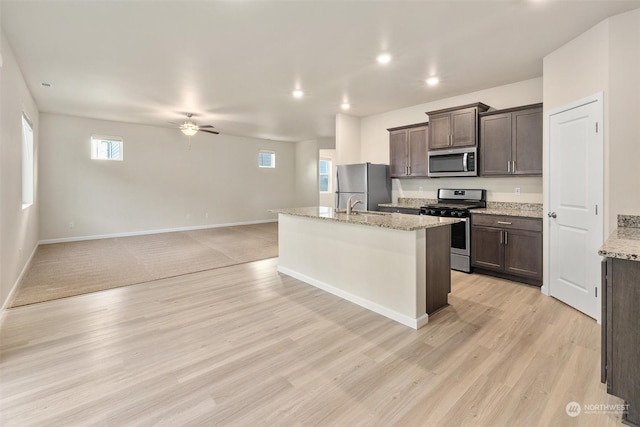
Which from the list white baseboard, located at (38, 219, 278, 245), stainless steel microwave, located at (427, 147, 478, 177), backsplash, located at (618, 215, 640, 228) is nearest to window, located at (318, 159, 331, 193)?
white baseboard, located at (38, 219, 278, 245)

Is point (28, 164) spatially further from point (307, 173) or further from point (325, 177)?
point (325, 177)

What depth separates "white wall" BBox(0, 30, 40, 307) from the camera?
300 cm

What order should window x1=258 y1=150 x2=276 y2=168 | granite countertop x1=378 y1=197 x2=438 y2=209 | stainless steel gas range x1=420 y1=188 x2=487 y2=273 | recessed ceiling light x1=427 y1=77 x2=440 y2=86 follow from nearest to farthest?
recessed ceiling light x1=427 y1=77 x2=440 y2=86, stainless steel gas range x1=420 y1=188 x2=487 y2=273, granite countertop x1=378 y1=197 x2=438 y2=209, window x1=258 y1=150 x2=276 y2=168

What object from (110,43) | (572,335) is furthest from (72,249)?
Answer: (572,335)

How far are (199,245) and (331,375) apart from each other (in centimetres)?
511

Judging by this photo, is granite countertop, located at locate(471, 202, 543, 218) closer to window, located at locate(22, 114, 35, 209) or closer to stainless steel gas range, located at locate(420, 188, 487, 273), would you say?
stainless steel gas range, located at locate(420, 188, 487, 273)

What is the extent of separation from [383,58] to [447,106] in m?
2.08

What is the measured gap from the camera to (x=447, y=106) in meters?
5.11

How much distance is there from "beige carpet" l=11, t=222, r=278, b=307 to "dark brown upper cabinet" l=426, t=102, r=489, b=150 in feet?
11.3

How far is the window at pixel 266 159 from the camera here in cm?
993

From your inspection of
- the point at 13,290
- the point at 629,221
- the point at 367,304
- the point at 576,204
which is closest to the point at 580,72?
the point at 576,204

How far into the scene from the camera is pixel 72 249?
19.7 ft

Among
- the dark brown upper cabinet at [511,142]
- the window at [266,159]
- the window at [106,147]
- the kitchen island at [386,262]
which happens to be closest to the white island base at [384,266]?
the kitchen island at [386,262]

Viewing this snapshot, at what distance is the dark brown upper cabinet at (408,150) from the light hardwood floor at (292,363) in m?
2.59
